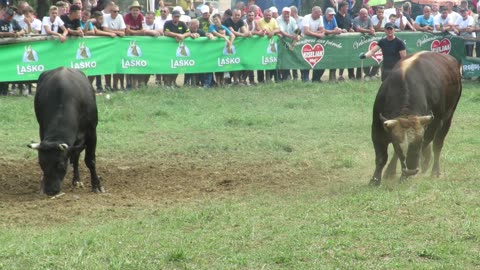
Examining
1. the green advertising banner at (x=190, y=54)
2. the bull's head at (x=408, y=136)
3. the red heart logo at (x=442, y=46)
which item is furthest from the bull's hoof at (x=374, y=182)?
the red heart logo at (x=442, y=46)

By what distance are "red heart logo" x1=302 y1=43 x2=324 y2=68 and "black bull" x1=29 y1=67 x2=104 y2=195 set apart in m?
11.8

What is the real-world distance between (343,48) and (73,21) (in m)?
7.49

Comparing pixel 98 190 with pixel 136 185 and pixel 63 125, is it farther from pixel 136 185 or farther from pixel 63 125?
pixel 63 125

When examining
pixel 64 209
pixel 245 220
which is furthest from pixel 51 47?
pixel 245 220

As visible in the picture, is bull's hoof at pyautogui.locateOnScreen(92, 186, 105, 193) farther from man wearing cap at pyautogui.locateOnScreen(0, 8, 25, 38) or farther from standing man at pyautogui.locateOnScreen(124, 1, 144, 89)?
standing man at pyautogui.locateOnScreen(124, 1, 144, 89)

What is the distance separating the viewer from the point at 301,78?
75.3ft

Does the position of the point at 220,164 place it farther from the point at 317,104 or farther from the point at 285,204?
the point at 317,104

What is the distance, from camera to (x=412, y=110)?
1073 cm

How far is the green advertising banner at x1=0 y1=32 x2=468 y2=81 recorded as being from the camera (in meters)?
18.1

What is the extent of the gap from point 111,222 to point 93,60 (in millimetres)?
10558

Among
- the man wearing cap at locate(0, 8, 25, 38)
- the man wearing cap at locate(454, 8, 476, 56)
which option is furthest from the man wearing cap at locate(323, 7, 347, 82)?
the man wearing cap at locate(0, 8, 25, 38)

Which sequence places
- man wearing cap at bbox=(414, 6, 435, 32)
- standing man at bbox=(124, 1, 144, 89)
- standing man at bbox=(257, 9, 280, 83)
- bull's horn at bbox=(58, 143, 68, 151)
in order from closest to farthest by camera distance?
bull's horn at bbox=(58, 143, 68, 151) < standing man at bbox=(124, 1, 144, 89) < standing man at bbox=(257, 9, 280, 83) < man wearing cap at bbox=(414, 6, 435, 32)

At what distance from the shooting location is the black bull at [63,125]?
10.4 meters

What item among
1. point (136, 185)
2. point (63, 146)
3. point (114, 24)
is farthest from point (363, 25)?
point (63, 146)
